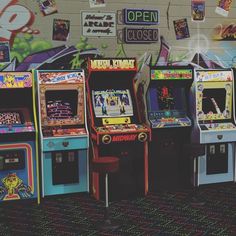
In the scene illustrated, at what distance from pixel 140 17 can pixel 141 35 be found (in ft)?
0.86

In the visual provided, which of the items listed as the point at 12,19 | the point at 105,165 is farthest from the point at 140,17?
Answer: the point at 105,165

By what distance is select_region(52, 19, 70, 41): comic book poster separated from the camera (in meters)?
5.71

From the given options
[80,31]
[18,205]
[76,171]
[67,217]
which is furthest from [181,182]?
[80,31]

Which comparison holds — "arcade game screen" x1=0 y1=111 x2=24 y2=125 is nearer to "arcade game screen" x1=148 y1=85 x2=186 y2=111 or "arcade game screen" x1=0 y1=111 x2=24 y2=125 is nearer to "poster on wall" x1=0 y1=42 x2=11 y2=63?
"poster on wall" x1=0 y1=42 x2=11 y2=63

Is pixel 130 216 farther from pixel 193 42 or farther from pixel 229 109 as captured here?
pixel 193 42

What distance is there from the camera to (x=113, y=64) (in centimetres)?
486

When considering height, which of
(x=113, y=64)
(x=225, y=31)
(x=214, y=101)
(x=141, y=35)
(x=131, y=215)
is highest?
(x=225, y=31)

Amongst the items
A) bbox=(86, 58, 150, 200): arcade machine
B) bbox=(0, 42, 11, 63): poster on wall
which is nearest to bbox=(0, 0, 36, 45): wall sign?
bbox=(0, 42, 11, 63): poster on wall

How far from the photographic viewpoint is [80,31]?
230 inches

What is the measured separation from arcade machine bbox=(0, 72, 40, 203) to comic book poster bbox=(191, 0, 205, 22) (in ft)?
9.76

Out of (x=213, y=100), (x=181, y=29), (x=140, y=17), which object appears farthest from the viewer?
(x=181, y=29)

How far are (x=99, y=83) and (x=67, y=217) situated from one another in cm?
165

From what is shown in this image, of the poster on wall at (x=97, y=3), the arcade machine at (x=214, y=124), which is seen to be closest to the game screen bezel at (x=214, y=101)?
the arcade machine at (x=214, y=124)

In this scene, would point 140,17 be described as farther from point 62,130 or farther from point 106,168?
point 106,168
